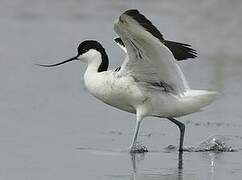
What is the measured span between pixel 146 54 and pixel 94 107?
257cm

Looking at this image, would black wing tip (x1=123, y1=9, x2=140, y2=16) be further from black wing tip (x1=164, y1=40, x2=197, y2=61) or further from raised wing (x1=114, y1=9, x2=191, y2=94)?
black wing tip (x1=164, y1=40, x2=197, y2=61)

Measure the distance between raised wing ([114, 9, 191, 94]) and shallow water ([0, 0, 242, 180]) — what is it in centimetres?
66

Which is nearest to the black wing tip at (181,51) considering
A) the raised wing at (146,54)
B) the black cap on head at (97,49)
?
the raised wing at (146,54)

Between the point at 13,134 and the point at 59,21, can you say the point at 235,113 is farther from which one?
the point at 59,21

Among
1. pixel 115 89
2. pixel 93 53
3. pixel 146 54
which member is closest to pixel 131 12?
pixel 146 54

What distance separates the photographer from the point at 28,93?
1416 centimetres

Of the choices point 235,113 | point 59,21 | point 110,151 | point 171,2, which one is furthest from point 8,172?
point 171,2

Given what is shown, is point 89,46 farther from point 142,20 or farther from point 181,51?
point 142,20

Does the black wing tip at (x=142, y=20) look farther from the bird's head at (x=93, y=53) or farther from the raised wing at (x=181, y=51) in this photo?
the raised wing at (x=181, y=51)

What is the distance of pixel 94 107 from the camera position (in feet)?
44.1

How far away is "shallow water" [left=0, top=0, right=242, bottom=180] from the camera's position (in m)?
9.80

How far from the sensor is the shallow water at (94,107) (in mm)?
9805

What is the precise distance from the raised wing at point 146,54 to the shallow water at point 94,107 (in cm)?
66

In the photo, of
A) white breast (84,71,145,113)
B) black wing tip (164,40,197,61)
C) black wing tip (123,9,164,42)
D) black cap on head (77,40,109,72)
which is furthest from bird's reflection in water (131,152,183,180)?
black wing tip (164,40,197,61)
